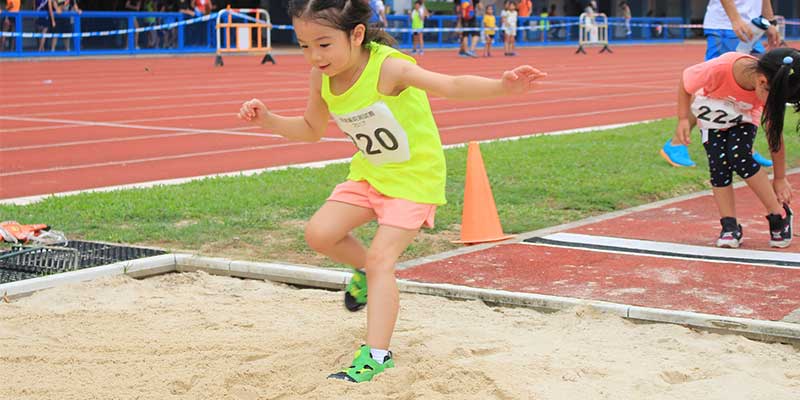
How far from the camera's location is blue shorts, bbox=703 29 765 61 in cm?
1034

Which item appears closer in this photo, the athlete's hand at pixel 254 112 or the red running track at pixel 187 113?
the athlete's hand at pixel 254 112

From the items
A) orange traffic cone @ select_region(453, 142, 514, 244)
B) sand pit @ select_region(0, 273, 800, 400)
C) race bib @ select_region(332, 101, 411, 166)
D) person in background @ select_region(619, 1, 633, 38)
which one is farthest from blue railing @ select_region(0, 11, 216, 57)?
race bib @ select_region(332, 101, 411, 166)

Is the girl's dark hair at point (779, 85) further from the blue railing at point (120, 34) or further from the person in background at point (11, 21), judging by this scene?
the person in background at point (11, 21)

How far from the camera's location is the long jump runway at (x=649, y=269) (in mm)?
5969

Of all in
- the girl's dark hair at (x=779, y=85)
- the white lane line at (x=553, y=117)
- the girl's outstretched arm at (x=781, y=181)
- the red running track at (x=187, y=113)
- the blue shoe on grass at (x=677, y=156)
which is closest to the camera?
the girl's dark hair at (x=779, y=85)

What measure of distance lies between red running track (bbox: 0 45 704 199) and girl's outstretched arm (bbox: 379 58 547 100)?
599cm

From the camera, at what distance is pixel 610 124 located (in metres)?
15.8

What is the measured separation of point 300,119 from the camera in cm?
543

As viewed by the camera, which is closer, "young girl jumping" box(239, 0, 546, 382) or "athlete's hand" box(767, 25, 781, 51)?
"young girl jumping" box(239, 0, 546, 382)

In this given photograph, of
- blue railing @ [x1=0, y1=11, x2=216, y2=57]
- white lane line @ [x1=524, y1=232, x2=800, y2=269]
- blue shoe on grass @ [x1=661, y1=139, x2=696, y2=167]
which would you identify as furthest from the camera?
blue railing @ [x1=0, y1=11, x2=216, y2=57]

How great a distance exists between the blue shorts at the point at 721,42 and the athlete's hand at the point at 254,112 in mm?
6029

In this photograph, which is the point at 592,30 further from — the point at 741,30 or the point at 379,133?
the point at 379,133

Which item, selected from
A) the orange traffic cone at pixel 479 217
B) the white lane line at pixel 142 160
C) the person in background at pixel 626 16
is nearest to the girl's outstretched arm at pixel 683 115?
the orange traffic cone at pixel 479 217

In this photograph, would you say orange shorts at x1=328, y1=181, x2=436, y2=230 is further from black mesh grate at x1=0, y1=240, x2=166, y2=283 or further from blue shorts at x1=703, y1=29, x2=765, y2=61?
blue shorts at x1=703, y1=29, x2=765, y2=61
